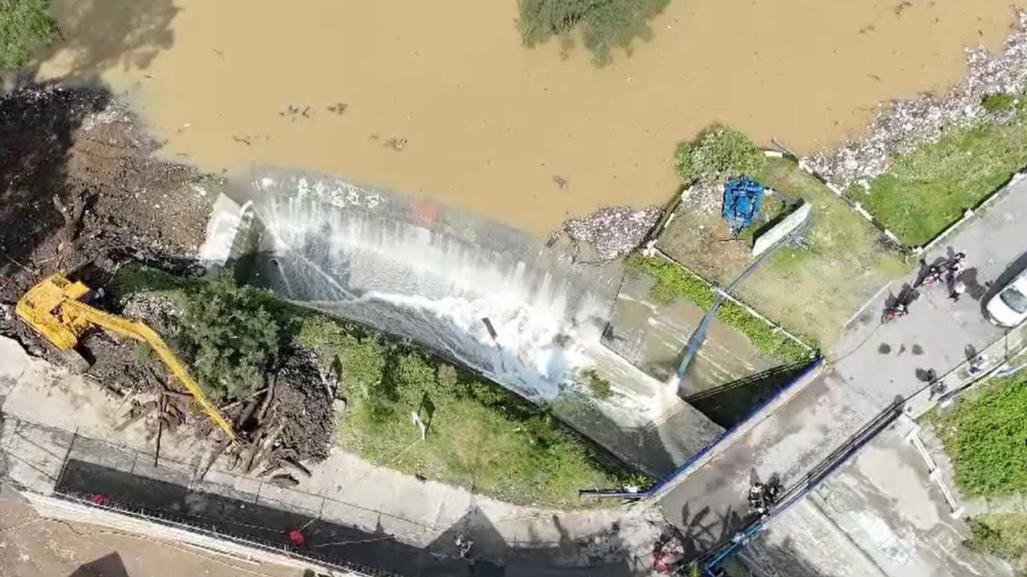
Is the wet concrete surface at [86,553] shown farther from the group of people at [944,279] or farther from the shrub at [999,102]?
the shrub at [999,102]

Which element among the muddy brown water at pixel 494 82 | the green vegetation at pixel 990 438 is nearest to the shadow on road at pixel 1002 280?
the green vegetation at pixel 990 438

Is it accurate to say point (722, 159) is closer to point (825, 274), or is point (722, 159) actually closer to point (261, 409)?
point (825, 274)

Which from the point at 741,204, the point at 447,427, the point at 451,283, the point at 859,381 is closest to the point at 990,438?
the point at 859,381

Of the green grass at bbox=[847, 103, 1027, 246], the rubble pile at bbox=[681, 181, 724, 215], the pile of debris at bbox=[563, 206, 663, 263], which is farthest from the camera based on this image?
the pile of debris at bbox=[563, 206, 663, 263]

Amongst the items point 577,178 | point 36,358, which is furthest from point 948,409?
point 36,358

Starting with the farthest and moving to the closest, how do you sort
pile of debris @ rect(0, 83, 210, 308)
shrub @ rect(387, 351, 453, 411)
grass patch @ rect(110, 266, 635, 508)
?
pile of debris @ rect(0, 83, 210, 308) → shrub @ rect(387, 351, 453, 411) → grass patch @ rect(110, 266, 635, 508)

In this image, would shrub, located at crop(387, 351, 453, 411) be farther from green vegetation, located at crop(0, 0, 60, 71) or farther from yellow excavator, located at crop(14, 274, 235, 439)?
green vegetation, located at crop(0, 0, 60, 71)

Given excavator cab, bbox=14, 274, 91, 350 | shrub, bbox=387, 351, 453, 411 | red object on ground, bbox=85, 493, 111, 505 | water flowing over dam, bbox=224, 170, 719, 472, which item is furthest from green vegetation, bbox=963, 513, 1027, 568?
excavator cab, bbox=14, 274, 91, 350
